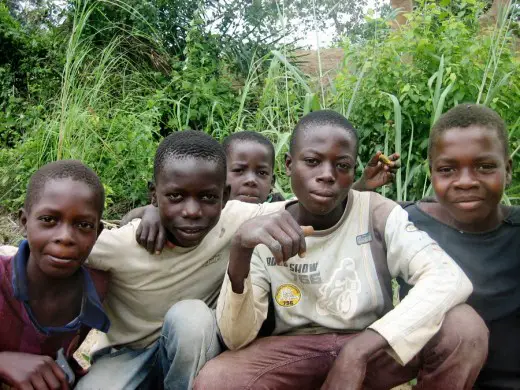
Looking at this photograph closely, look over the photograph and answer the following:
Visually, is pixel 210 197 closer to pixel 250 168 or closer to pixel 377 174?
pixel 377 174

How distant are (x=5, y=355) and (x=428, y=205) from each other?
172cm

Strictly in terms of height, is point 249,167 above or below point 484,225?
above

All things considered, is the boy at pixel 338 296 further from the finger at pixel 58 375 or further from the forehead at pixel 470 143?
the finger at pixel 58 375

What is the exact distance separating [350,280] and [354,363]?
36 centimetres

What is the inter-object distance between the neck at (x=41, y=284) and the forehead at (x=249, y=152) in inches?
57.1

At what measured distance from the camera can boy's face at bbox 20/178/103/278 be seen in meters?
1.87

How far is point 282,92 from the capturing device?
15.4ft

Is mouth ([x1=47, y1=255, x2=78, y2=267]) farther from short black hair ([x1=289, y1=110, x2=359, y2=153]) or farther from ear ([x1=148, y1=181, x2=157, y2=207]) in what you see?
short black hair ([x1=289, y1=110, x2=359, y2=153])

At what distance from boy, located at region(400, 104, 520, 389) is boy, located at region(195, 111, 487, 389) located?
0.27 meters

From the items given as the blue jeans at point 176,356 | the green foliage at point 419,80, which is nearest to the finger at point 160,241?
the blue jeans at point 176,356

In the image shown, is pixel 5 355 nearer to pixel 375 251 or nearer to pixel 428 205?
pixel 375 251

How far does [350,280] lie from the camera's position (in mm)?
1997

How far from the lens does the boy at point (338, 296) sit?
68.2 inches

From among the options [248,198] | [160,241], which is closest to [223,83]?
[248,198]
